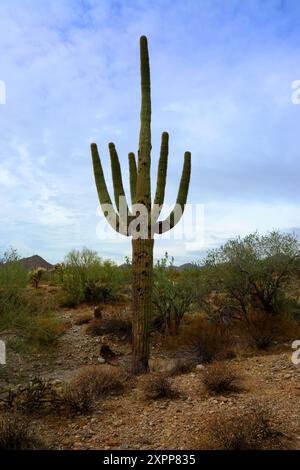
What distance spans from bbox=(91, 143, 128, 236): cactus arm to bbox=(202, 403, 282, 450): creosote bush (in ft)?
17.7

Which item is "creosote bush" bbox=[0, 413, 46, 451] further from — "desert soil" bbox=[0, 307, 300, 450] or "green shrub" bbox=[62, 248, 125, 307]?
"green shrub" bbox=[62, 248, 125, 307]

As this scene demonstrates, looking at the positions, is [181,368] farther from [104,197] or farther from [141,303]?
[104,197]

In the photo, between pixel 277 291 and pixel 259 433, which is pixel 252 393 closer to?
pixel 259 433

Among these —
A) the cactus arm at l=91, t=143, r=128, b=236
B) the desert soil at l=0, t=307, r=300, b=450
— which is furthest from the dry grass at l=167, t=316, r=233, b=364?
the cactus arm at l=91, t=143, r=128, b=236

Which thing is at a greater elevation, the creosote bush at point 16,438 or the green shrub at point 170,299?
the green shrub at point 170,299

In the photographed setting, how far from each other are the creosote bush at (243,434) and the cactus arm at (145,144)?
550cm

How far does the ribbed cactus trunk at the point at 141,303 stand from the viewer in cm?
931

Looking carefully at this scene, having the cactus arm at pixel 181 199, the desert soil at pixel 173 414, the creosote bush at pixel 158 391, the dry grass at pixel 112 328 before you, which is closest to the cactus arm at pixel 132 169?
the cactus arm at pixel 181 199

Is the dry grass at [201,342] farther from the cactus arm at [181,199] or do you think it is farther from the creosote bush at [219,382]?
the cactus arm at [181,199]

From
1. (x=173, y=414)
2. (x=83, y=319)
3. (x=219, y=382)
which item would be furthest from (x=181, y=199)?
(x=83, y=319)

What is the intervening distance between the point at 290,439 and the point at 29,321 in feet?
19.4
